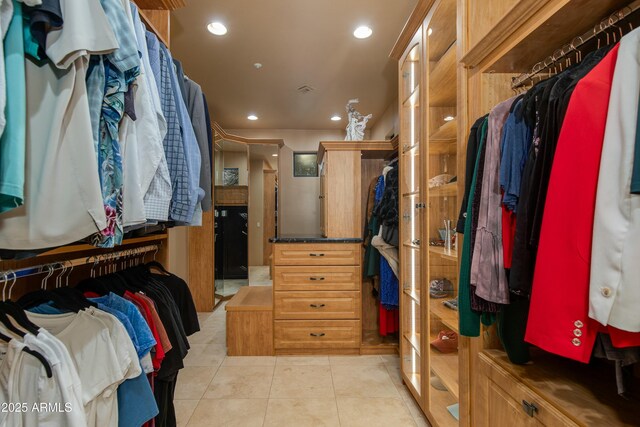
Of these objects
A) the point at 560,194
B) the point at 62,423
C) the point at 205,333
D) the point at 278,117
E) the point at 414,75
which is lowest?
the point at 205,333

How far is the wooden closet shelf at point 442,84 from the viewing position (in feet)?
5.24

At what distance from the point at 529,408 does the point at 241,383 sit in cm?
191

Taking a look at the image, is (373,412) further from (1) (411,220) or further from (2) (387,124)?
(2) (387,124)

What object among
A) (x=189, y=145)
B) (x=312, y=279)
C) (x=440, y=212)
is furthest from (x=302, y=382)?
(x=189, y=145)

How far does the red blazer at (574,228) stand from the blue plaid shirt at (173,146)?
122 centimetres

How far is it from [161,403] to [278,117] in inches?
145

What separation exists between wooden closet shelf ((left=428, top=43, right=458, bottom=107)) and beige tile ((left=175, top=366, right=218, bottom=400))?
245cm

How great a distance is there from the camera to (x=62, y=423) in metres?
0.75

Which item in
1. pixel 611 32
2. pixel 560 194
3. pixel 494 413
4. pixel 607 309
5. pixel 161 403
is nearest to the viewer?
pixel 607 309

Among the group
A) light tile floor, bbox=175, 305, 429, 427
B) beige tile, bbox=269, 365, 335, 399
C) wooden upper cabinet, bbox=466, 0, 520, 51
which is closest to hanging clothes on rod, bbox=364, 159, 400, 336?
light tile floor, bbox=175, 305, 429, 427

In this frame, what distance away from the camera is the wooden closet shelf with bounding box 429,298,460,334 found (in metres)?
1.46

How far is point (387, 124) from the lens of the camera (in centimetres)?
386

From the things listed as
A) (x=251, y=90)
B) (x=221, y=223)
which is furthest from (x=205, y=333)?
(x=251, y=90)

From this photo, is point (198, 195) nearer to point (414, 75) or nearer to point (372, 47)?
point (414, 75)
